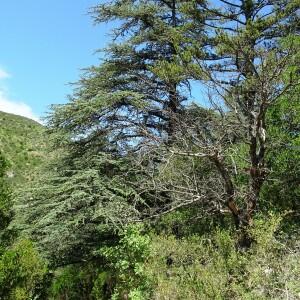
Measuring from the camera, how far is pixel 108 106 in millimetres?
14023

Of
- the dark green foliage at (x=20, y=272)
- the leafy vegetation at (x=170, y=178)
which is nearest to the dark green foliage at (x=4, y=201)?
the leafy vegetation at (x=170, y=178)

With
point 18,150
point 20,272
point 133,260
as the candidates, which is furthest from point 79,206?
point 18,150

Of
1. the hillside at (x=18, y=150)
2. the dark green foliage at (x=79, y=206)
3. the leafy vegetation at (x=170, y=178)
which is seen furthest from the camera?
the hillside at (x=18, y=150)

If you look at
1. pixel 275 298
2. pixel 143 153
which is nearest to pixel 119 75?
pixel 143 153

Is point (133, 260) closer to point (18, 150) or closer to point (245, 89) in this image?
point (245, 89)

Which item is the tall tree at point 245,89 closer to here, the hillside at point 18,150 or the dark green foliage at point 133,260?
the dark green foliage at point 133,260

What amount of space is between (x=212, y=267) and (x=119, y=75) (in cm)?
882

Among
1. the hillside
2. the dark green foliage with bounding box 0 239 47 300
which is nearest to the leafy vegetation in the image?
the dark green foliage with bounding box 0 239 47 300

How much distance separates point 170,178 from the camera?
11.8m

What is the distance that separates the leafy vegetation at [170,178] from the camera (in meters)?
9.07

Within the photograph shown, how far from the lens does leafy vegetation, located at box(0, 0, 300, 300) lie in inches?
357

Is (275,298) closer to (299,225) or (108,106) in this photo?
(299,225)

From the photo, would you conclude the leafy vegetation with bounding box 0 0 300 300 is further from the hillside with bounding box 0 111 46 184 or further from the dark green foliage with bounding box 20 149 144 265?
the hillside with bounding box 0 111 46 184

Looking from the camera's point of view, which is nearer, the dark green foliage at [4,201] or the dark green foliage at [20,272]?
the dark green foliage at [20,272]
